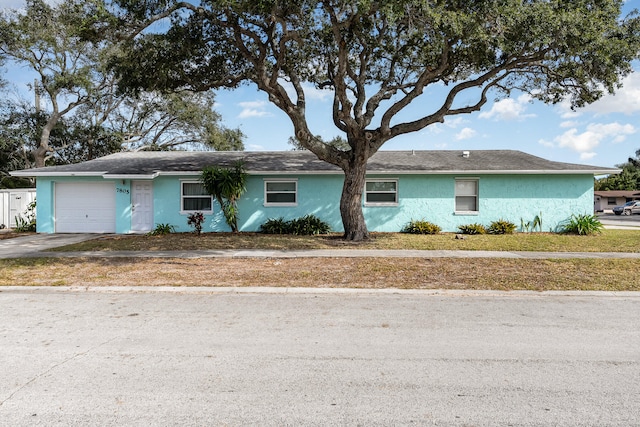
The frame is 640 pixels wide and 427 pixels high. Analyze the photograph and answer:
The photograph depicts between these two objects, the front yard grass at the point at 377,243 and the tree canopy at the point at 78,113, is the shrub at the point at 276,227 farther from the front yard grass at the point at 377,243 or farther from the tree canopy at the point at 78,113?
the tree canopy at the point at 78,113

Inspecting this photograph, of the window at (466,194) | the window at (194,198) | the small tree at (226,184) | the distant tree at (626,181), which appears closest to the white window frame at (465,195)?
the window at (466,194)

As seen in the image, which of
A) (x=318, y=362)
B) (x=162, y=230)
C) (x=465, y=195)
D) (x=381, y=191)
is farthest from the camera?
(x=465, y=195)

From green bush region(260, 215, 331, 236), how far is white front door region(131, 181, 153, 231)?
15.8 feet

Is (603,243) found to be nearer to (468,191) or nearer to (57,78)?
(468,191)

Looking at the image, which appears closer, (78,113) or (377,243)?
(377,243)

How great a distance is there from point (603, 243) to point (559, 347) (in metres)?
11.2

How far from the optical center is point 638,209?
43375mm

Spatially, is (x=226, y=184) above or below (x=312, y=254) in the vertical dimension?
above

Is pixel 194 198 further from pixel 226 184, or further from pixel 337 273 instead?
pixel 337 273

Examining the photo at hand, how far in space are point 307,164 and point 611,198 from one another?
5686 centimetres

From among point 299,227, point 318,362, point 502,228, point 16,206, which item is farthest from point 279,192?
point 318,362

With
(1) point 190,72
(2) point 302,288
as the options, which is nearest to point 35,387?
(2) point 302,288

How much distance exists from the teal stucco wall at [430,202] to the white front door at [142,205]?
1643 mm

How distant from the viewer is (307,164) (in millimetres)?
18203
